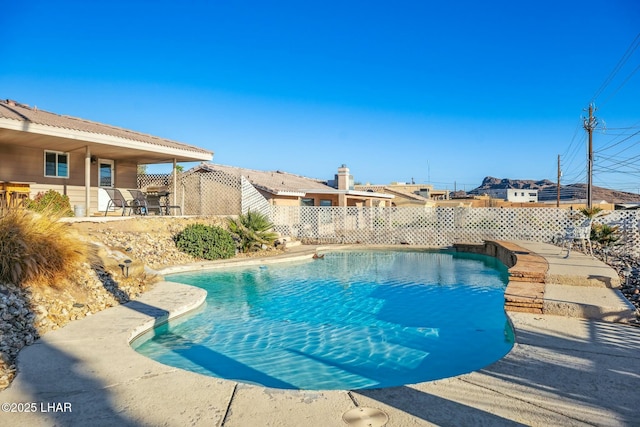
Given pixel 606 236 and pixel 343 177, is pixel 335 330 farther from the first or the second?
pixel 343 177

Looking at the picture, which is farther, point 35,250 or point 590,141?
point 590,141

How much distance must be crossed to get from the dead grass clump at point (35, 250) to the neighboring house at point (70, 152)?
17.6 feet

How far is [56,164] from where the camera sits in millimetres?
14062

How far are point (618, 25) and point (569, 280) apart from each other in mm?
13605

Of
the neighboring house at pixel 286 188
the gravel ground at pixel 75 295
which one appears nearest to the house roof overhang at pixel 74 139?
Answer: the gravel ground at pixel 75 295

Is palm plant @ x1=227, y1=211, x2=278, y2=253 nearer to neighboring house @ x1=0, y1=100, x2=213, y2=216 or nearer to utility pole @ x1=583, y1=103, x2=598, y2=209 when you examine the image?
neighboring house @ x1=0, y1=100, x2=213, y2=216

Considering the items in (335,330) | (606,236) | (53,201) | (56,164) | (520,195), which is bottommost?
(335,330)

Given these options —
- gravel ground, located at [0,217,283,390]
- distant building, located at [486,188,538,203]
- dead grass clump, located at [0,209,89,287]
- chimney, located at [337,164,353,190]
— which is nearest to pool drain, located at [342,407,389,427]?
gravel ground, located at [0,217,283,390]

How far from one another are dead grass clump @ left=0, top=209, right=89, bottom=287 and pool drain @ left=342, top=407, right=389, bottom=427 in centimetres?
484

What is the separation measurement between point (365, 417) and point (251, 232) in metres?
11.7

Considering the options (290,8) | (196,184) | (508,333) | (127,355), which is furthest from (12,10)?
(508,333)

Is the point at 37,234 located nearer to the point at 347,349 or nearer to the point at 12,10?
the point at 347,349

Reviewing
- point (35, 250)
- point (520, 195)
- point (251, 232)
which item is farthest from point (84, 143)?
point (520, 195)

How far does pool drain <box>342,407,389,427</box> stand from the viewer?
8.98 feet
